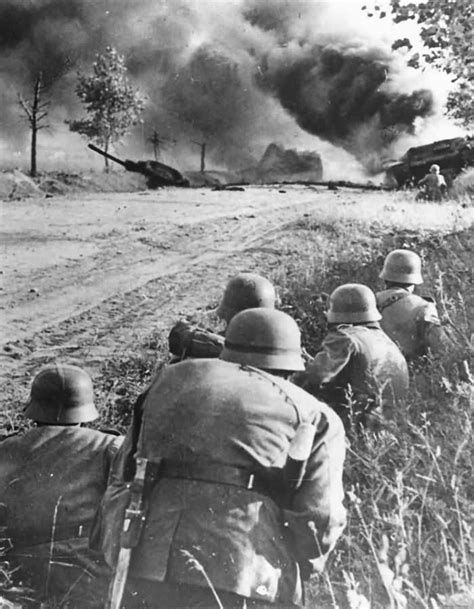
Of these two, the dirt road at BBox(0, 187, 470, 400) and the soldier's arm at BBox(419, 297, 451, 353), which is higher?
the dirt road at BBox(0, 187, 470, 400)

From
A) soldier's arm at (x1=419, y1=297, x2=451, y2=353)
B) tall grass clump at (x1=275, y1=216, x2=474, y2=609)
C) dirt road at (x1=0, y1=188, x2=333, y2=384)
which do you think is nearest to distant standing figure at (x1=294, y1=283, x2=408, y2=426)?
tall grass clump at (x1=275, y1=216, x2=474, y2=609)

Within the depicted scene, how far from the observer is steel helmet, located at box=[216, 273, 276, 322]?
4.20 meters

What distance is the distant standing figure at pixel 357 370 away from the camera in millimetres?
4266

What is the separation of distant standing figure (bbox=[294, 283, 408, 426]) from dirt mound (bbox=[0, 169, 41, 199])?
1998 mm

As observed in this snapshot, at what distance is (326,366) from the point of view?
4.28 m

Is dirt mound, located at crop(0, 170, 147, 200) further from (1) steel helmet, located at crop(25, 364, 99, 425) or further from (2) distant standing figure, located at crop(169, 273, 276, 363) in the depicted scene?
(1) steel helmet, located at crop(25, 364, 99, 425)

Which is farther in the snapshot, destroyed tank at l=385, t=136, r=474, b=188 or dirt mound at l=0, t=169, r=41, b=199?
destroyed tank at l=385, t=136, r=474, b=188

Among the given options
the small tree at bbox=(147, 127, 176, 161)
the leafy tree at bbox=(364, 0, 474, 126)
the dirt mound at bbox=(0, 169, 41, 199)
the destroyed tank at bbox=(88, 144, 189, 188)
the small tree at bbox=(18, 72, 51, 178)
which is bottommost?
the dirt mound at bbox=(0, 169, 41, 199)

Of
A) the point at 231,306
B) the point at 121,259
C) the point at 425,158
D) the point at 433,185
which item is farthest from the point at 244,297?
the point at 433,185

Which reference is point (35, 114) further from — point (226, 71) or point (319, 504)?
point (319, 504)

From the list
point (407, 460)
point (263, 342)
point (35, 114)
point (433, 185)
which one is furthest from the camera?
point (433, 185)

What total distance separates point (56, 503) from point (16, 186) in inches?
88.4

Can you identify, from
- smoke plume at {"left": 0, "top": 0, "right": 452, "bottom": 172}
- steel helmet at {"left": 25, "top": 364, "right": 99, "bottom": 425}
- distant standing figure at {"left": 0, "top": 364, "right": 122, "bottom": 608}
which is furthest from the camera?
smoke plume at {"left": 0, "top": 0, "right": 452, "bottom": 172}

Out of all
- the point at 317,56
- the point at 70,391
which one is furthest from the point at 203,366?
the point at 317,56
